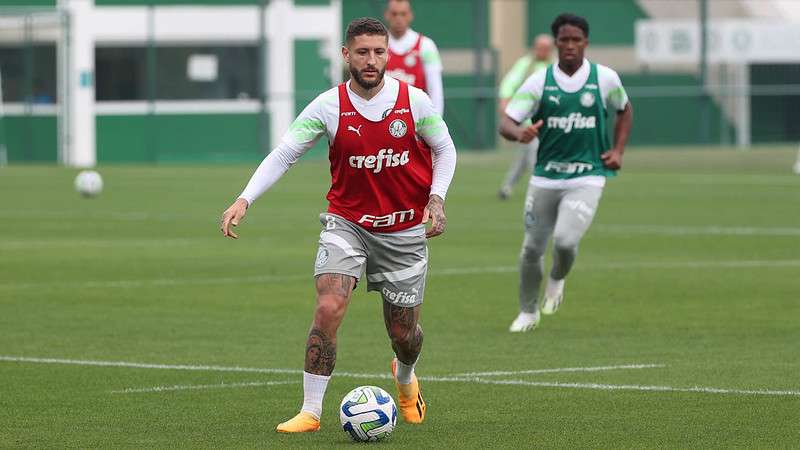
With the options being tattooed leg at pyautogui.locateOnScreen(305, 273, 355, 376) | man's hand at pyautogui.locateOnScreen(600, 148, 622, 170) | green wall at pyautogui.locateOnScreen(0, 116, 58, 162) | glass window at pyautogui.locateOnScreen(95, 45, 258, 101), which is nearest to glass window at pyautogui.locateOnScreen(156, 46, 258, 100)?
glass window at pyautogui.locateOnScreen(95, 45, 258, 101)

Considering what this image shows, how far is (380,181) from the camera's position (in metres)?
9.03

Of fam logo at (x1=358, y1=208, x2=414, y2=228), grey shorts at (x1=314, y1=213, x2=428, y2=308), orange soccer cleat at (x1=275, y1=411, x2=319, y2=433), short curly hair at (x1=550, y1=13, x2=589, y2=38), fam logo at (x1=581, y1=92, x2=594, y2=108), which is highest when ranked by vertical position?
short curly hair at (x1=550, y1=13, x2=589, y2=38)

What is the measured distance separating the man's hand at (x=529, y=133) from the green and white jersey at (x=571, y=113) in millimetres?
476

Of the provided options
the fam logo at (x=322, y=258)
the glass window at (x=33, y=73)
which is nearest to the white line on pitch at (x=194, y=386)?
the fam logo at (x=322, y=258)

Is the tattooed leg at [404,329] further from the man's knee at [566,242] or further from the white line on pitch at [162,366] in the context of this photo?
the man's knee at [566,242]

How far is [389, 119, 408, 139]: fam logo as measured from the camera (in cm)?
896

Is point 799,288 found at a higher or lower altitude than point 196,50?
lower

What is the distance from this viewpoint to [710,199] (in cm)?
2794

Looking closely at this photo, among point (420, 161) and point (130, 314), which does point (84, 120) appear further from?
A: point (420, 161)

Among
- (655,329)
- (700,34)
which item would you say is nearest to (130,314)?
(655,329)

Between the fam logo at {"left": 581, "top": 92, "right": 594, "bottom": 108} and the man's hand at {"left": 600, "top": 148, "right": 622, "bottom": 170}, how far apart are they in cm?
39

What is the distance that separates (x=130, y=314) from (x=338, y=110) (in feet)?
17.9

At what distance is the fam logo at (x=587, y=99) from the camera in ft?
42.5

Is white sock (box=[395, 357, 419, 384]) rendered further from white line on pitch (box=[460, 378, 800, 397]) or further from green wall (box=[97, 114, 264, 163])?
green wall (box=[97, 114, 264, 163])
